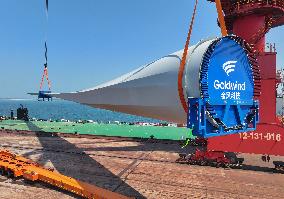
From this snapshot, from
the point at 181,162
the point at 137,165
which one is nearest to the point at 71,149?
the point at 137,165

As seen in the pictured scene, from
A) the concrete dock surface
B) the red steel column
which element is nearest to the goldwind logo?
the concrete dock surface

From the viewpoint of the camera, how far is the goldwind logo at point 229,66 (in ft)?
27.8

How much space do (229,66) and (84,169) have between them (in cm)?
1306

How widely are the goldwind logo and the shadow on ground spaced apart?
26.3ft

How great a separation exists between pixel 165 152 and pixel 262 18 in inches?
529

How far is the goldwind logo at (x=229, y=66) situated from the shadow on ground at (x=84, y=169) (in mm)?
8012

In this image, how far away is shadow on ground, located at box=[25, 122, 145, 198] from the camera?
15.3 metres

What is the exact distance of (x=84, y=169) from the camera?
61.2 feet

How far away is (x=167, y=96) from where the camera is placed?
Answer: 24.6 ft

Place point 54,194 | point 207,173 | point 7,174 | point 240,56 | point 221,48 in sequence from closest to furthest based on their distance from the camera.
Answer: point 221,48 → point 240,56 → point 54,194 → point 7,174 → point 207,173

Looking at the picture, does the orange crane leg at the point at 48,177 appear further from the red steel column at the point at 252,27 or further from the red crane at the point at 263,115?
the red steel column at the point at 252,27

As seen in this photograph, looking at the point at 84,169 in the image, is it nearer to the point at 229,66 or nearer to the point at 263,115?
the point at 263,115

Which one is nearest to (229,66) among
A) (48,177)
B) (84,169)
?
(48,177)

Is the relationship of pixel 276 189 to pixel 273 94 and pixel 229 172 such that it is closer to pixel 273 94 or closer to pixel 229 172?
pixel 229 172
